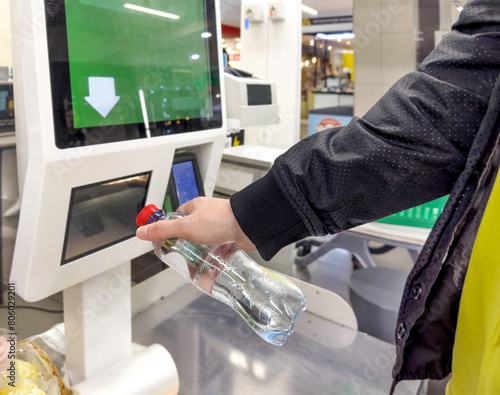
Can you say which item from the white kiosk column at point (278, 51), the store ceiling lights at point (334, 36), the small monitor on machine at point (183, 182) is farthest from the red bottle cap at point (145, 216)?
the store ceiling lights at point (334, 36)

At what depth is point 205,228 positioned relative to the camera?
0.83 meters

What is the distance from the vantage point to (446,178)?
711 millimetres

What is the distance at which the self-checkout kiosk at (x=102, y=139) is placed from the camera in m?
0.89

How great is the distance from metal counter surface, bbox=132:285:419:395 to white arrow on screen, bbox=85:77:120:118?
0.95m

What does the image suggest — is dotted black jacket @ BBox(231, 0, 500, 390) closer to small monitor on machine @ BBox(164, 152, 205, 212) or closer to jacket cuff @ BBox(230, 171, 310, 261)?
jacket cuff @ BBox(230, 171, 310, 261)

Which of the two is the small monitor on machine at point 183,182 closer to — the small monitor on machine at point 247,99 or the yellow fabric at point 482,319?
the small monitor on machine at point 247,99

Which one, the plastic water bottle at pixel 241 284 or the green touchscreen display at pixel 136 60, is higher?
the green touchscreen display at pixel 136 60

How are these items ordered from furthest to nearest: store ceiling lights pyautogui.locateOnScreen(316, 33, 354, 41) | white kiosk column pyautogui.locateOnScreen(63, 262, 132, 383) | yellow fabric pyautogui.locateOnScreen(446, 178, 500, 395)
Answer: store ceiling lights pyautogui.locateOnScreen(316, 33, 354, 41), white kiosk column pyautogui.locateOnScreen(63, 262, 132, 383), yellow fabric pyautogui.locateOnScreen(446, 178, 500, 395)

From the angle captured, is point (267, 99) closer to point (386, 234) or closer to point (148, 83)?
point (148, 83)

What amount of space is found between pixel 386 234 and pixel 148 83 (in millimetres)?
1605

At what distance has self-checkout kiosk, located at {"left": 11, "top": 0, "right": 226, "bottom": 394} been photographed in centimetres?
89

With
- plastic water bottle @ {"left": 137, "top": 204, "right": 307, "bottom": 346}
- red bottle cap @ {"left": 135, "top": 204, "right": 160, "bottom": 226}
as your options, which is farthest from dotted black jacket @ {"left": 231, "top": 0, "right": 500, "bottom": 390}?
Answer: plastic water bottle @ {"left": 137, "top": 204, "right": 307, "bottom": 346}

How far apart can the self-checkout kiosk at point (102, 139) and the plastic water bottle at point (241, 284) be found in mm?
176

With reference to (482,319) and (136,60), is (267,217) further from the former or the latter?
(136,60)
